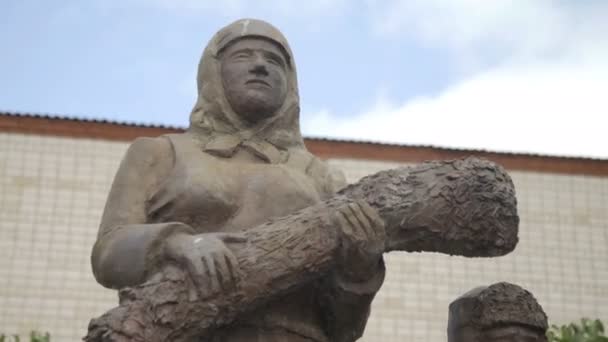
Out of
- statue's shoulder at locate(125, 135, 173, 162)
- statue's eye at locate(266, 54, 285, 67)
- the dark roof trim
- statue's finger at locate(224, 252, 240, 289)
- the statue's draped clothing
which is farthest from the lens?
the dark roof trim

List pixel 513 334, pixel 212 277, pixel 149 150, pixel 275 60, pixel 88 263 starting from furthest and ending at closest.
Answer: pixel 88 263 < pixel 275 60 < pixel 149 150 < pixel 513 334 < pixel 212 277

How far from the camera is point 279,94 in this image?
6.58 meters

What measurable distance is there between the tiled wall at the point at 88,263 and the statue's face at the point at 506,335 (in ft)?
25.9

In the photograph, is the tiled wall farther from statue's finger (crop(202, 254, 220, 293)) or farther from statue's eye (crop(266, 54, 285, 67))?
statue's finger (crop(202, 254, 220, 293))

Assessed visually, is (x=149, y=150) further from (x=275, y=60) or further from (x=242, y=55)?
Result: (x=275, y=60)

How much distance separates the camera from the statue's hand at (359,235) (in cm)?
573

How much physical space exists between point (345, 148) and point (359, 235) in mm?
8949

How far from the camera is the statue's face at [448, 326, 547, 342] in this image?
613cm

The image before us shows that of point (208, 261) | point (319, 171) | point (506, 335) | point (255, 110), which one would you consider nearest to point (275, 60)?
point (255, 110)

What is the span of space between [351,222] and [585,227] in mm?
9718

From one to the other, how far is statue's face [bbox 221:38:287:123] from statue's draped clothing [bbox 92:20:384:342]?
48 millimetres

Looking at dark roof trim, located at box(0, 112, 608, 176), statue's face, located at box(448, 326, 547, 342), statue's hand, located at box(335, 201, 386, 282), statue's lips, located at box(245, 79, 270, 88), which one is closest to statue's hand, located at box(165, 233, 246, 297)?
statue's hand, located at box(335, 201, 386, 282)

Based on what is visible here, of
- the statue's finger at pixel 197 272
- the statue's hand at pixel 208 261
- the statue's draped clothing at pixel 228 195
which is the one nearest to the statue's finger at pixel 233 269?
Result: the statue's hand at pixel 208 261

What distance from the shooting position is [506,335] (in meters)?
6.14
